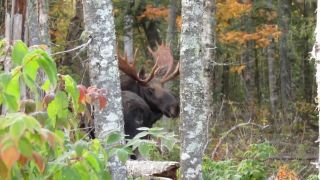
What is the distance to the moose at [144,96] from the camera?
10367 millimetres

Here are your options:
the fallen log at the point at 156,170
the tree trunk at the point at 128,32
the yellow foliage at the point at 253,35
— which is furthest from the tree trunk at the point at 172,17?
the fallen log at the point at 156,170

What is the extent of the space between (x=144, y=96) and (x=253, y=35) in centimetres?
768

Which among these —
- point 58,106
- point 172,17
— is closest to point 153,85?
point 172,17

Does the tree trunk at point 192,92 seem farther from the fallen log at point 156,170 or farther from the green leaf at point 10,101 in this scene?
the green leaf at point 10,101

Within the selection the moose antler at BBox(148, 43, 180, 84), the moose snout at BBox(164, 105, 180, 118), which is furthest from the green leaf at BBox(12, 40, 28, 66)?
the moose antler at BBox(148, 43, 180, 84)

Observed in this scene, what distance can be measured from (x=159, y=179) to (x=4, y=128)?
509cm

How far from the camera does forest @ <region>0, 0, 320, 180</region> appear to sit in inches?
87.4

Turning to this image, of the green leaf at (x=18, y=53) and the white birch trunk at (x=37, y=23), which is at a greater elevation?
the white birch trunk at (x=37, y=23)

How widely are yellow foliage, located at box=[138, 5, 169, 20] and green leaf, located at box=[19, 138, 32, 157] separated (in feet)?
51.0

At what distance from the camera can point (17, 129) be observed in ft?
5.49

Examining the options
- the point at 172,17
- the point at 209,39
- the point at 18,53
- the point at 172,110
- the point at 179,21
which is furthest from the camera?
the point at 179,21

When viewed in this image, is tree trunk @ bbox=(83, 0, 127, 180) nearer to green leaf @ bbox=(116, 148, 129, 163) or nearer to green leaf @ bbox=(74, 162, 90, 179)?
green leaf @ bbox=(116, 148, 129, 163)

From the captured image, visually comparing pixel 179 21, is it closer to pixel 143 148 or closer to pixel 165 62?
pixel 165 62

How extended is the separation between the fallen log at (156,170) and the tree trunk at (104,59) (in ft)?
5.86
